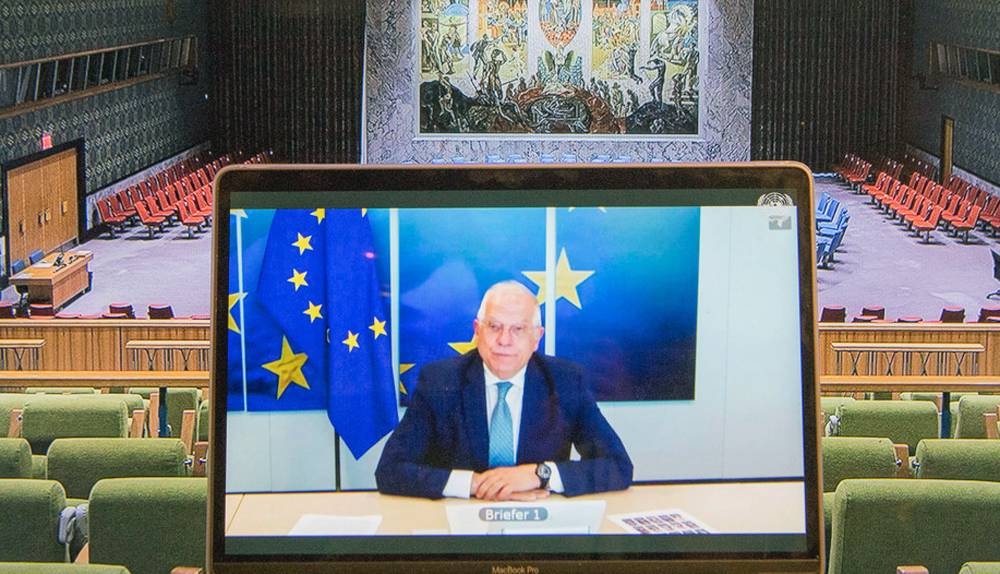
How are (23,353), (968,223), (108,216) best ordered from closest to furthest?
(23,353) < (968,223) < (108,216)

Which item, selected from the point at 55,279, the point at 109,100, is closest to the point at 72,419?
the point at 55,279

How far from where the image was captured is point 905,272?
19469 millimetres

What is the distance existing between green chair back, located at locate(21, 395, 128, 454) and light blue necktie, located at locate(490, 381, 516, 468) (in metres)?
4.43

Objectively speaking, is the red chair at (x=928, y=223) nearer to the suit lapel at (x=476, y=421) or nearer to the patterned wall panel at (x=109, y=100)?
the patterned wall panel at (x=109, y=100)

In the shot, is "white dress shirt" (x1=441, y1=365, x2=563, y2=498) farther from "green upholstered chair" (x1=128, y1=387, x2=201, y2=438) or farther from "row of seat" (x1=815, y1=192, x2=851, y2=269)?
"row of seat" (x1=815, y1=192, x2=851, y2=269)

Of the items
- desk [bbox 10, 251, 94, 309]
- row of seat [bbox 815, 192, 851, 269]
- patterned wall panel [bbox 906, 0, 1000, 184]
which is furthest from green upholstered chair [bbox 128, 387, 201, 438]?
patterned wall panel [bbox 906, 0, 1000, 184]

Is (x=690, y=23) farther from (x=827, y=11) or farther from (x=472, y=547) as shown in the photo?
(x=472, y=547)

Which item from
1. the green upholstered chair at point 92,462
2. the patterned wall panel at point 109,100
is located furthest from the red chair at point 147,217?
the green upholstered chair at point 92,462

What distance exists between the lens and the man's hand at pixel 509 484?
5.65 ft

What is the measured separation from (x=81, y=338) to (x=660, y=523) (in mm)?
9044

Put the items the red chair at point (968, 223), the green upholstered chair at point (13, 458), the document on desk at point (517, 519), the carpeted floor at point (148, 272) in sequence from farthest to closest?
the red chair at point (968, 223), the carpeted floor at point (148, 272), the green upholstered chair at point (13, 458), the document on desk at point (517, 519)

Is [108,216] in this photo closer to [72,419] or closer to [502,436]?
[72,419]

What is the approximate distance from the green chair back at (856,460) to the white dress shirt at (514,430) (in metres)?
2.58

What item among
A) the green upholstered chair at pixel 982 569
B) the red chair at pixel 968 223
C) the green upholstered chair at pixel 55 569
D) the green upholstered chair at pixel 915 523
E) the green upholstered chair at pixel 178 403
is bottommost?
the green upholstered chair at pixel 178 403
